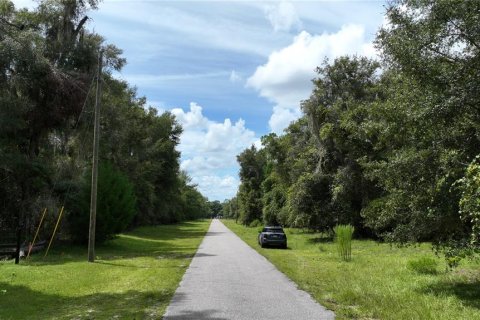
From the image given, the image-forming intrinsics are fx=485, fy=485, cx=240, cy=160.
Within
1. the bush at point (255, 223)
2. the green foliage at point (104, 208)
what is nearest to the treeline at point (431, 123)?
the green foliage at point (104, 208)

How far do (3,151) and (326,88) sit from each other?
76.6 feet

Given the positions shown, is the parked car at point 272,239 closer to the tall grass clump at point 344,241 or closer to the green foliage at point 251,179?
the tall grass clump at point 344,241

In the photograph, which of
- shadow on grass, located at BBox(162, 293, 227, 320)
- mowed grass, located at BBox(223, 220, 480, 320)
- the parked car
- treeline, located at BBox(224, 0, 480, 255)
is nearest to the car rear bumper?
the parked car

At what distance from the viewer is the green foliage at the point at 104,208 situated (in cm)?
2759

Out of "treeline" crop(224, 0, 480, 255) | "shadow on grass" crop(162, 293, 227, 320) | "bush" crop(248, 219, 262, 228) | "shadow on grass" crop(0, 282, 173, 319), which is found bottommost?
"shadow on grass" crop(0, 282, 173, 319)

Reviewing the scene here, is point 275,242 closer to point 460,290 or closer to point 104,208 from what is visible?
point 104,208

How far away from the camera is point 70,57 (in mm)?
27875

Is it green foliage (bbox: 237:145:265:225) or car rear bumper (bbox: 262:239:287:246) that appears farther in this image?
green foliage (bbox: 237:145:265:225)

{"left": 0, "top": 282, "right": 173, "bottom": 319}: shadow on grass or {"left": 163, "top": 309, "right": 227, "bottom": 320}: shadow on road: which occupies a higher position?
{"left": 163, "top": 309, "right": 227, "bottom": 320}: shadow on road

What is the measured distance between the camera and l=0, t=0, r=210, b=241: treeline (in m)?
23.4

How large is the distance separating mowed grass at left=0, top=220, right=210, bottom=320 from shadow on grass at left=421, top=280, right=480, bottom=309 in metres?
6.33

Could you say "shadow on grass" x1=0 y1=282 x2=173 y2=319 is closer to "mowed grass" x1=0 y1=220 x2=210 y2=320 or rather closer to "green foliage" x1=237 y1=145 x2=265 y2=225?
"mowed grass" x1=0 y1=220 x2=210 y2=320

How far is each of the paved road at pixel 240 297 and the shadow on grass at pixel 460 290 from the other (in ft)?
10.3

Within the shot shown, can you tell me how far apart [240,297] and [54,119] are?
18894 mm
